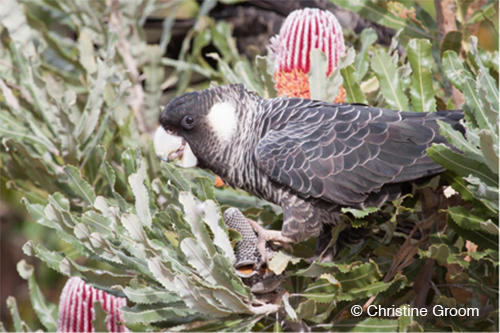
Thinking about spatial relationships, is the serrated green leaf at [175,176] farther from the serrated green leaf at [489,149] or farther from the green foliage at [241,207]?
the serrated green leaf at [489,149]

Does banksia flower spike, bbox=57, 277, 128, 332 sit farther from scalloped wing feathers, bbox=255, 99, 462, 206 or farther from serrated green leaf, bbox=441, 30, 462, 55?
serrated green leaf, bbox=441, 30, 462, 55

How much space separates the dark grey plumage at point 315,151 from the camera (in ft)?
3.61

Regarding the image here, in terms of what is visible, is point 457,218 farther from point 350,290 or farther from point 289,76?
point 289,76

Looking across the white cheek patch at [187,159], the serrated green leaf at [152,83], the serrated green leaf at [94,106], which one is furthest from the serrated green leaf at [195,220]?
the serrated green leaf at [152,83]

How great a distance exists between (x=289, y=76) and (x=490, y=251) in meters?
0.65

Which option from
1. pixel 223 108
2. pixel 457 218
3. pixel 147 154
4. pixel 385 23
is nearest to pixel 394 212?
pixel 457 218

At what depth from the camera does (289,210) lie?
3.79 feet

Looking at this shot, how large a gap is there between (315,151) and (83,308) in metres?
0.71

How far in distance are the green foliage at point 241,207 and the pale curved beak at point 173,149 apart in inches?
1.9

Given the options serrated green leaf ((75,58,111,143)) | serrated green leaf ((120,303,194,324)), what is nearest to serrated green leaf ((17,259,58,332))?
serrated green leaf ((75,58,111,143))

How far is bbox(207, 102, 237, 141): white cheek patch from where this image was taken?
1239 mm

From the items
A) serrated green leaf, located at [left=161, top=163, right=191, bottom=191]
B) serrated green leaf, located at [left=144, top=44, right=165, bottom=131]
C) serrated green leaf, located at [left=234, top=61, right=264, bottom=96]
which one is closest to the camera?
serrated green leaf, located at [left=161, top=163, right=191, bottom=191]

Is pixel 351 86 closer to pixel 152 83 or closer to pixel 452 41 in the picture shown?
pixel 452 41

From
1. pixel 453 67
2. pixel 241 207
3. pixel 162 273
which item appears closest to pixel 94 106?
pixel 241 207
